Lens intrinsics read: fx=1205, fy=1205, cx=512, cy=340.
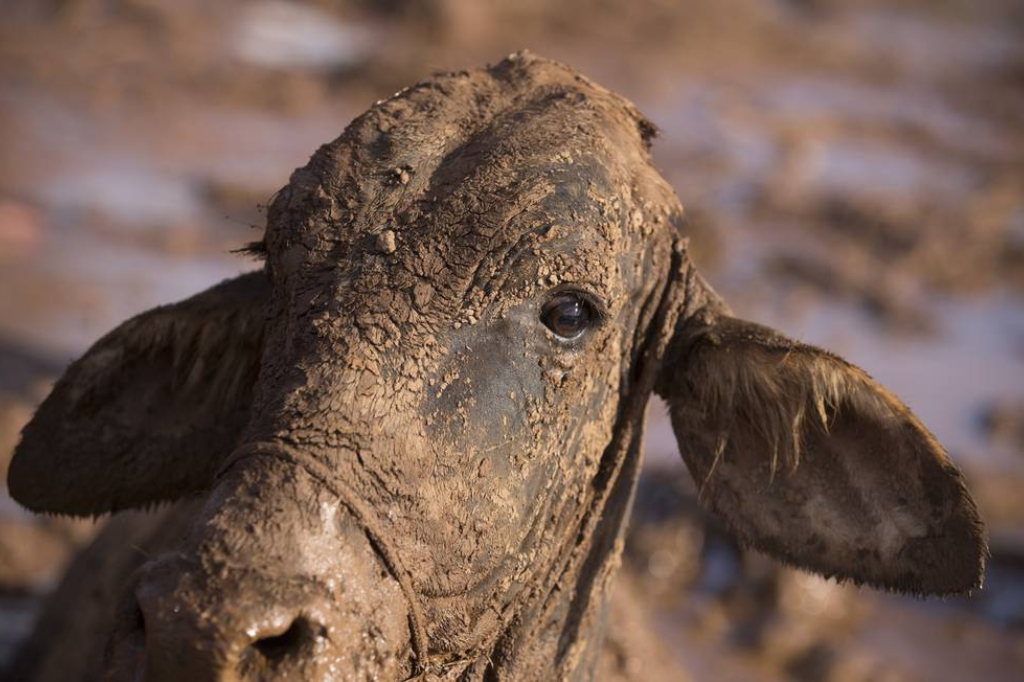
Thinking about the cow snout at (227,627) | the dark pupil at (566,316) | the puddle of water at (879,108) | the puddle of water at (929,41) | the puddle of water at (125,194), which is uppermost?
the puddle of water at (929,41)

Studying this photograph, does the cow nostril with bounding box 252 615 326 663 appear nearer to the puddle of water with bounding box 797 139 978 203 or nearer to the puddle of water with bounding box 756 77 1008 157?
the puddle of water with bounding box 797 139 978 203

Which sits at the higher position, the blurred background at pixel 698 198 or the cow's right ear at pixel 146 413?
the blurred background at pixel 698 198

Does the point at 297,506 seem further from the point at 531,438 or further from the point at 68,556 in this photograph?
the point at 68,556

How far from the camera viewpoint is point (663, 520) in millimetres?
8273

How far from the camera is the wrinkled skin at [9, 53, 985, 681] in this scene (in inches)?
101

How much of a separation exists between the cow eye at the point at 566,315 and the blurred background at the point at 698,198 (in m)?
3.21

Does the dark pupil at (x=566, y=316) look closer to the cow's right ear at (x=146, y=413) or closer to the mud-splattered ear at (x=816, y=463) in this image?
the mud-splattered ear at (x=816, y=463)

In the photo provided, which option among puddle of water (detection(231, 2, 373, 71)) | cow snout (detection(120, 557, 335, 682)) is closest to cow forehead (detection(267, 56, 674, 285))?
cow snout (detection(120, 557, 335, 682))

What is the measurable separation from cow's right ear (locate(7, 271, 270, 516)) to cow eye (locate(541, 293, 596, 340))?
1.04 metres

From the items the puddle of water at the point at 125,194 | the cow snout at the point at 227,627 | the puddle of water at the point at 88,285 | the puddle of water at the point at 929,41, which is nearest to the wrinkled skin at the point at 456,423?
the cow snout at the point at 227,627

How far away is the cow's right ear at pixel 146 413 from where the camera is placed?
3746mm

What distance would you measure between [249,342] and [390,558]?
4.03ft

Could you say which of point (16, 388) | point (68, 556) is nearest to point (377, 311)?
point (68, 556)

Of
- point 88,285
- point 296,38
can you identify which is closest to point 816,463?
point 88,285
